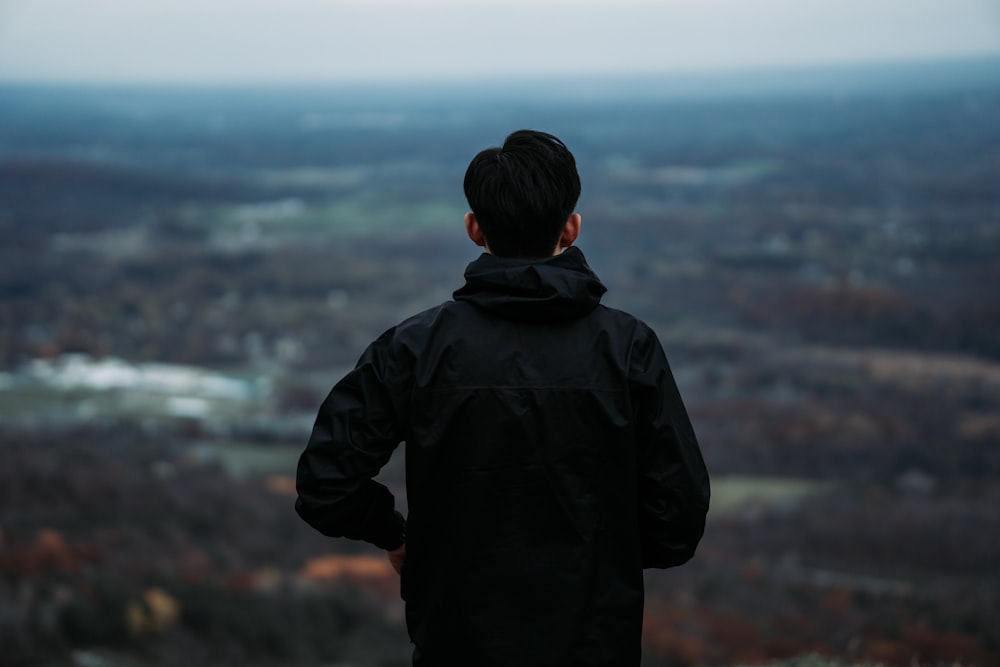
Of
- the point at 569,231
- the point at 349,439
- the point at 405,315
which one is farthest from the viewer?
the point at 405,315

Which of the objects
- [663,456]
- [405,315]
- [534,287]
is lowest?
[405,315]

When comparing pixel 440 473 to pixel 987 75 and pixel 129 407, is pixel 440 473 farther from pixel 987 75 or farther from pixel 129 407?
pixel 987 75

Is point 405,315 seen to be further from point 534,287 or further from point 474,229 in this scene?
point 534,287

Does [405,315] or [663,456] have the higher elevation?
[663,456]

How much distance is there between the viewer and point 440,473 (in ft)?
7.45

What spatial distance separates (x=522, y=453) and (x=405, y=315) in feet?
160

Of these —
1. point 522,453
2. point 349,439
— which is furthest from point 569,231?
point 349,439

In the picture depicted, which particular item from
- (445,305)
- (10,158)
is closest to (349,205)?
(10,158)

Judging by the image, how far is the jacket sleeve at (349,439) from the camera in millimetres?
2215

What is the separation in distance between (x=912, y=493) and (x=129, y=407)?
71.5 feet

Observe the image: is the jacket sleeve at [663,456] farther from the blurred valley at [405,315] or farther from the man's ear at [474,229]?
the blurred valley at [405,315]

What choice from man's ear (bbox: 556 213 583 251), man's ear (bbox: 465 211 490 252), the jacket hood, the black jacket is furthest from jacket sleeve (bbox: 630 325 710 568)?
man's ear (bbox: 465 211 490 252)

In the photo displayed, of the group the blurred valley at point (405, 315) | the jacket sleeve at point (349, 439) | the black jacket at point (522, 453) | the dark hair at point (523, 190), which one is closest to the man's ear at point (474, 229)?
the dark hair at point (523, 190)

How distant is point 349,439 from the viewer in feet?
7.25
